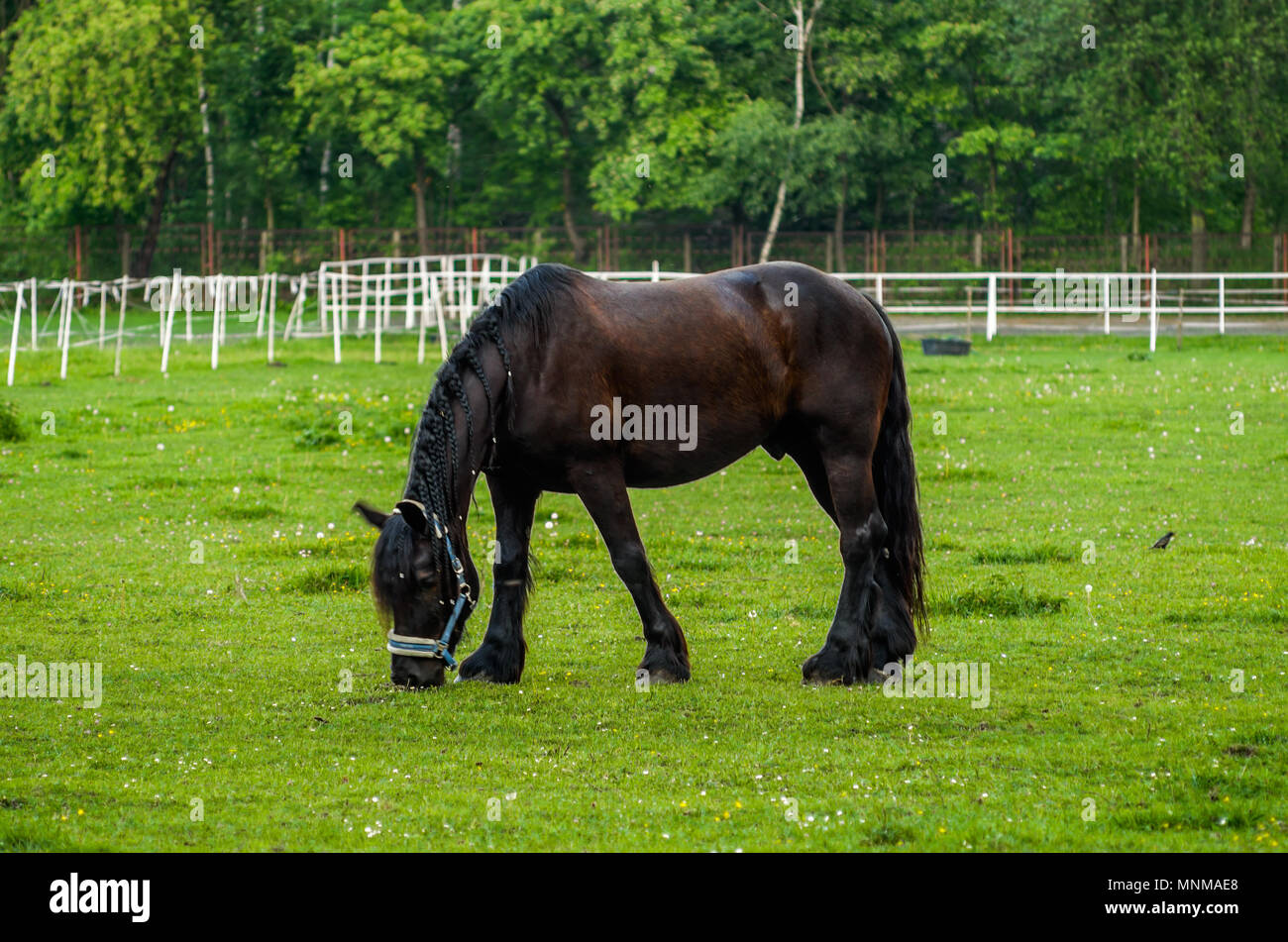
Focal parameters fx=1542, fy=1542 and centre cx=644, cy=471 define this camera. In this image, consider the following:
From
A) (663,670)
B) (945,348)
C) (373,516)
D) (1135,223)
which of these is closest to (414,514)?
(373,516)

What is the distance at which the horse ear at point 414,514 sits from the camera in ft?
22.7

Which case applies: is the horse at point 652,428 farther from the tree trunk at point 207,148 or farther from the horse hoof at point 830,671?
the tree trunk at point 207,148

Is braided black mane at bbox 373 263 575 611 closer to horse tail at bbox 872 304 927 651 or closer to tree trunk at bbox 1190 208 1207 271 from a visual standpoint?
horse tail at bbox 872 304 927 651

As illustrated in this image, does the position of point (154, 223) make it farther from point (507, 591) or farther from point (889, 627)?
point (889, 627)

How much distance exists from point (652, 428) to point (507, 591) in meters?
1.12

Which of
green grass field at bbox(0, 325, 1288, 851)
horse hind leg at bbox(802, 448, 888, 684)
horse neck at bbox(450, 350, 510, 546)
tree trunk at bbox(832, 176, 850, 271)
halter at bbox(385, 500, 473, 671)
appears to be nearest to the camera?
green grass field at bbox(0, 325, 1288, 851)

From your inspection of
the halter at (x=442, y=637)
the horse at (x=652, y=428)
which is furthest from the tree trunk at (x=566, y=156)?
the halter at (x=442, y=637)

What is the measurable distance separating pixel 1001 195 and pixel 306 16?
2122 cm

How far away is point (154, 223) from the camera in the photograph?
44281mm

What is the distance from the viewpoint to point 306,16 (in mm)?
46094

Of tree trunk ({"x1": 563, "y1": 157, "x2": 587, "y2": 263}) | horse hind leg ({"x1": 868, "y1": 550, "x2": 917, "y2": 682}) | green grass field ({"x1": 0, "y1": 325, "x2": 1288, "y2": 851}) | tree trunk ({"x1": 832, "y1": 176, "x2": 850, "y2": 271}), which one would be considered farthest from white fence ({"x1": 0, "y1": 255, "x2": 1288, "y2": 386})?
horse hind leg ({"x1": 868, "y1": 550, "x2": 917, "y2": 682})

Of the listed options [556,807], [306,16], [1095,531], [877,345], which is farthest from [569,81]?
[556,807]

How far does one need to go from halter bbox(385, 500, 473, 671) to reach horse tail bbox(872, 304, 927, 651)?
2185mm

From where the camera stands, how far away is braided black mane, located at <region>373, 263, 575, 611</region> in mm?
6984
